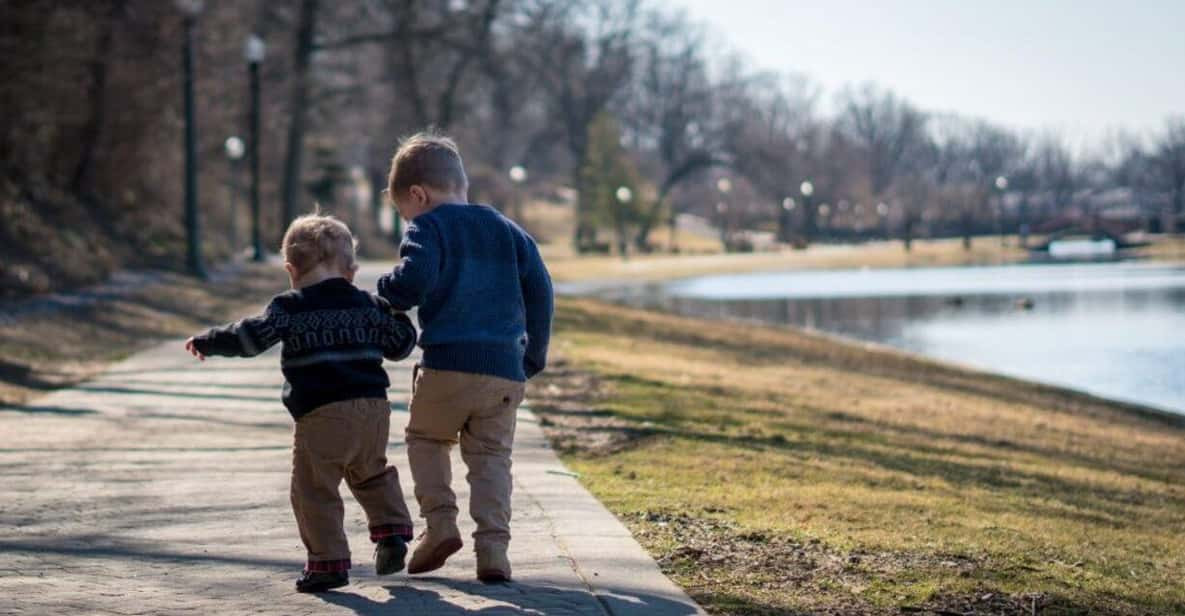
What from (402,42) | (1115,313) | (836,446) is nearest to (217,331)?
(836,446)

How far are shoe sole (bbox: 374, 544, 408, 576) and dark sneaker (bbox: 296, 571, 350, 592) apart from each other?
16 centimetres

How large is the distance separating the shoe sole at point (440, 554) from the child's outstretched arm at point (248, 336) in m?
0.90

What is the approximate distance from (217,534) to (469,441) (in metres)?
1.59

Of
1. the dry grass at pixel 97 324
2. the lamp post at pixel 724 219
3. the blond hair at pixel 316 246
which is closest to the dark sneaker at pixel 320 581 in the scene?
the blond hair at pixel 316 246

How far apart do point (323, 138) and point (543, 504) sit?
57154 mm

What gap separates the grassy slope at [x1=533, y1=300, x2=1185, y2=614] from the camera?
19.7 feet

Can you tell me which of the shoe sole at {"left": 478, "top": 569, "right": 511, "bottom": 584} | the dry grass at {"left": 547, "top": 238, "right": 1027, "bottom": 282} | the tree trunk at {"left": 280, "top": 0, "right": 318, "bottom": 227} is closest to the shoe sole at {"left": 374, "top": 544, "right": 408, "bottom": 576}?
the shoe sole at {"left": 478, "top": 569, "right": 511, "bottom": 584}

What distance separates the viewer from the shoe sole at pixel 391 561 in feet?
18.7

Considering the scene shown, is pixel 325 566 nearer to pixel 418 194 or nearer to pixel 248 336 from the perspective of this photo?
pixel 248 336

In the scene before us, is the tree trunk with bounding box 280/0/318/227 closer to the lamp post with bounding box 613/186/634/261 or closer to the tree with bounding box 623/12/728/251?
the lamp post with bounding box 613/186/634/261

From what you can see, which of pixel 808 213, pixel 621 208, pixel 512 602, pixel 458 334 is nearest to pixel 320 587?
pixel 512 602

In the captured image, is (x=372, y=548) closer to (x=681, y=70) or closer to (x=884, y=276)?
(x=884, y=276)

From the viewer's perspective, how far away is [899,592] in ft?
18.7

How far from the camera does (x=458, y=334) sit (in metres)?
5.62
